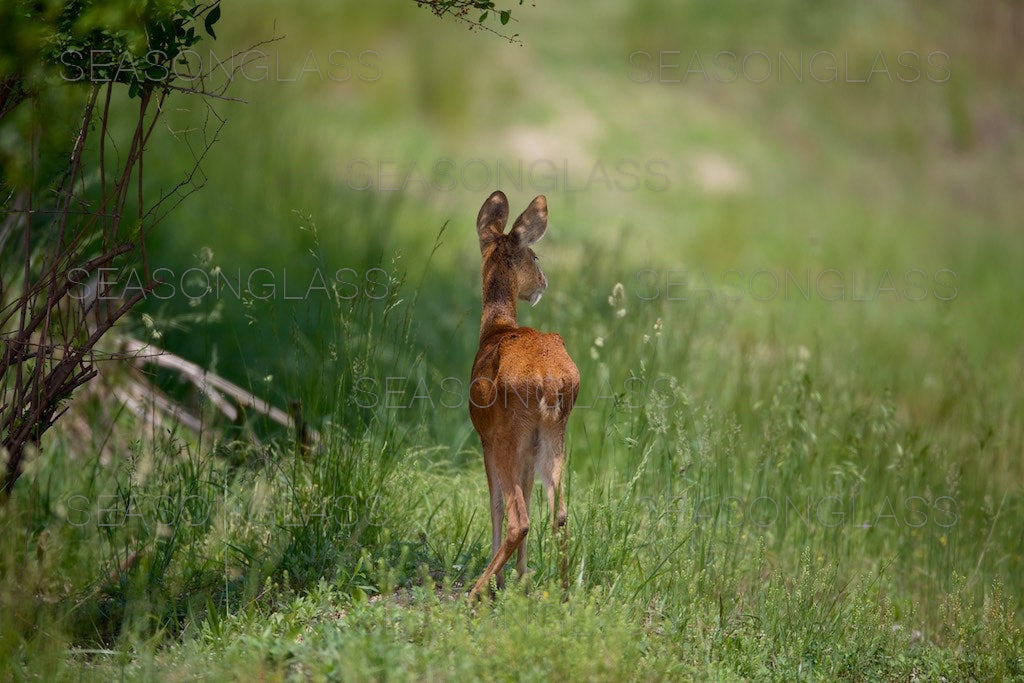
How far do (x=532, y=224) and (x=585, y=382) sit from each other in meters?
2.34

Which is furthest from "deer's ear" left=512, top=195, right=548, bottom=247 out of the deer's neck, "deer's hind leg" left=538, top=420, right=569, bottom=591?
"deer's hind leg" left=538, top=420, right=569, bottom=591

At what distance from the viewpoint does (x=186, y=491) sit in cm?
509

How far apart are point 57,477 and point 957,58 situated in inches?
624

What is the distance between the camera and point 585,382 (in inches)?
266

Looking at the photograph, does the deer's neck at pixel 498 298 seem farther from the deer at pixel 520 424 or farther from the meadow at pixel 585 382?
the meadow at pixel 585 382

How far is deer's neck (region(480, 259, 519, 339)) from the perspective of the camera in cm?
458

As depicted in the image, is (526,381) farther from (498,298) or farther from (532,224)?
(532,224)

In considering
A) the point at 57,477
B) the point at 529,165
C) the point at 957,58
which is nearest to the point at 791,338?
the point at 529,165

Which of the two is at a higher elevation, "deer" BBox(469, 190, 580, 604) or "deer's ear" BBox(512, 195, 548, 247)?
Answer: "deer's ear" BBox(512, 195, 548, 247)

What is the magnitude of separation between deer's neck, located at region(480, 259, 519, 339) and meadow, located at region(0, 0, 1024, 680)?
1.17 feet

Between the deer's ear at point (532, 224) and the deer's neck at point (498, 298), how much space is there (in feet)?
0.47

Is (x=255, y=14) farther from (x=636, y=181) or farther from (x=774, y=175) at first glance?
(x=774, y=175)

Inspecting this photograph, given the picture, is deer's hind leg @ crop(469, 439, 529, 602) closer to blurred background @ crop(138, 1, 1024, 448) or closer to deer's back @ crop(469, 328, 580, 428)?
deer's back @ crop(469, 328, 580, 428)

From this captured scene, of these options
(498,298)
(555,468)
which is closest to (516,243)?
(498,298)
